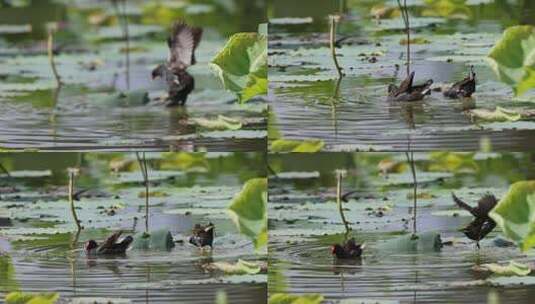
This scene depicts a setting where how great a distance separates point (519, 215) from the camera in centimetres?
365

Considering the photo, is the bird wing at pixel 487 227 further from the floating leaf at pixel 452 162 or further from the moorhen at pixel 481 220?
the floating leaf at pixel 452 162

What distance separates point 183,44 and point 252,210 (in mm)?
601

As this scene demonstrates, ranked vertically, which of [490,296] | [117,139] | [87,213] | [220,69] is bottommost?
[490,296]

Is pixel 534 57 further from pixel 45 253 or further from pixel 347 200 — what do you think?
pixel 45 253

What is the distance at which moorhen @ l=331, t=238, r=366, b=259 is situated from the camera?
12.0 ft

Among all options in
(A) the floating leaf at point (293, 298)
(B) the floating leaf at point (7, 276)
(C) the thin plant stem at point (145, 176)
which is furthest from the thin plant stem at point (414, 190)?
(B) the floating leaf at point (7, 276)

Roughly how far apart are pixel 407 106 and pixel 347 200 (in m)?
0.37

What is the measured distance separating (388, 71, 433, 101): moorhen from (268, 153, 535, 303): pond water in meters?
0.19

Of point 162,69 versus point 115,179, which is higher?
point 162,69

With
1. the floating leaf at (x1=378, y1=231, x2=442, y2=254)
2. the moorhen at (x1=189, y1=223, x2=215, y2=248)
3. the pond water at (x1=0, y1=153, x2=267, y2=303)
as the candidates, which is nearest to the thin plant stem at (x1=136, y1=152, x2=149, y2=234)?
the pond water at (x1=0, y1=153, x2=267, y2=303)

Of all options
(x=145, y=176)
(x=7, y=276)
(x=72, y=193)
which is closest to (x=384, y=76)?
(x=145, y=176)

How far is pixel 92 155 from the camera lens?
12.1ft

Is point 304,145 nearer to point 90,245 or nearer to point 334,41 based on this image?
point 334,41

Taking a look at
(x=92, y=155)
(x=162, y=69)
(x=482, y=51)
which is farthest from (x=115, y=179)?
(x=482, y=51)
